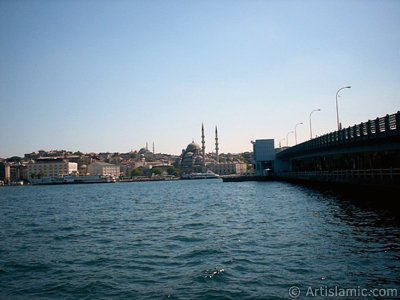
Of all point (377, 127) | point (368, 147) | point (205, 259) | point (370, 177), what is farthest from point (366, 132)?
point (205, 259)

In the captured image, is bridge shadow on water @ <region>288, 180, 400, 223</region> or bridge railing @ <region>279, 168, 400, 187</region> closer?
bridge shadow on water @ <region>288, 180, 400, 223</region>

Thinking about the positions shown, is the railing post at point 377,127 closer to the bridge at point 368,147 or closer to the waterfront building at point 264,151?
the bridge at point 368,147

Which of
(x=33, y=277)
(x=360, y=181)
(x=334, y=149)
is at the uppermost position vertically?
(x=334, y=149)

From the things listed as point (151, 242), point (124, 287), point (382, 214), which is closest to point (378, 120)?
point (382, 214)

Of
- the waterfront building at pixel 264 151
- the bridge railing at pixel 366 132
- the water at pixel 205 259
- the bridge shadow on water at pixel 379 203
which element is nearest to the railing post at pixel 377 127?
the bridge railing at pixel 366 132

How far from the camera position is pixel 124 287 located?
12180mm

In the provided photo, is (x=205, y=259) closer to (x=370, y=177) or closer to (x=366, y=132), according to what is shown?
(x=370, y=177)

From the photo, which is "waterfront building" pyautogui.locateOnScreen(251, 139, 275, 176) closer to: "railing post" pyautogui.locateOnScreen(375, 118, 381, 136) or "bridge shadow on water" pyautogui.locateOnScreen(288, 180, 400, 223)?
"bridge shadow on water" pyautogui.locateOnScreen(288, 180, 400, 223)

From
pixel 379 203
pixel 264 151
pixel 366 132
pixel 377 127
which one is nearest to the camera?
pixel 379 203

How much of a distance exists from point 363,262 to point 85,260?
1015 cm

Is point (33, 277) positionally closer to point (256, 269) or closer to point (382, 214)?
point (256, 269)

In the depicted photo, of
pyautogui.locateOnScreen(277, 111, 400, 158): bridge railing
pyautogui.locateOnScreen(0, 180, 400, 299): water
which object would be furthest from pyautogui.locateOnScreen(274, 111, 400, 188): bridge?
pyautogui.locateOnScreen(0, 180, 400, 299): water

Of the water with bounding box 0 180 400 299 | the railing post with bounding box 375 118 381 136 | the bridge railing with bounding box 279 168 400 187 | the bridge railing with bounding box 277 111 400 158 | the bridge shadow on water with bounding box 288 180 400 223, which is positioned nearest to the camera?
the water with bounding box 0 180 400 299

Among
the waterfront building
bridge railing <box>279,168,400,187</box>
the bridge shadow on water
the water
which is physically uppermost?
the waterfront building
